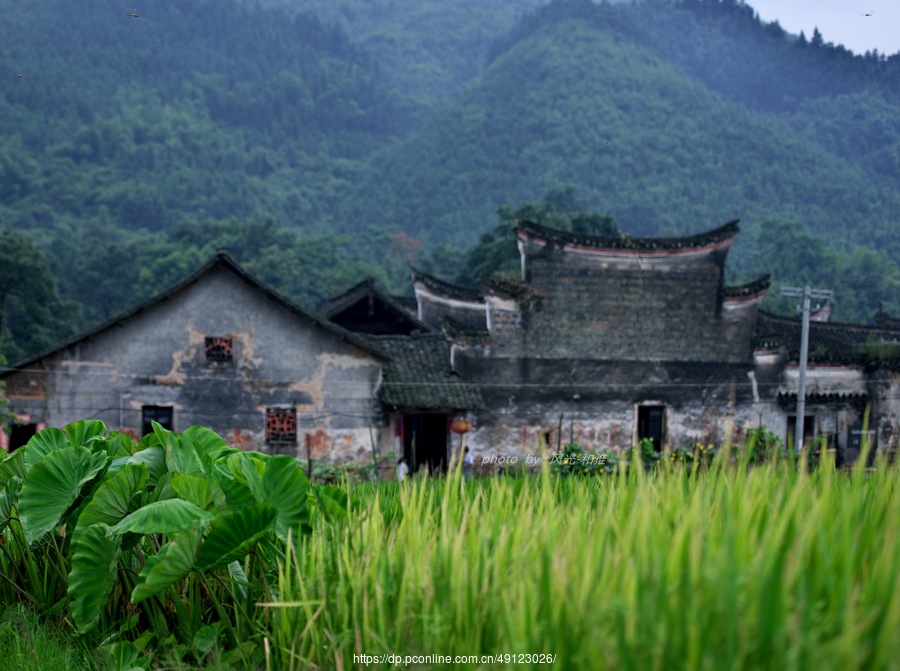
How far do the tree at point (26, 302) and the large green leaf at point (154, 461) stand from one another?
25.6 m

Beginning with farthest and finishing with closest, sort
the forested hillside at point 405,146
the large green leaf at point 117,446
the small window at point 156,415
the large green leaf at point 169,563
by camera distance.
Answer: the forested hillside at point 405,146 < the small window at point 156,415 < the large green leaf at point 117,446 < the large green leaf at point 169,563

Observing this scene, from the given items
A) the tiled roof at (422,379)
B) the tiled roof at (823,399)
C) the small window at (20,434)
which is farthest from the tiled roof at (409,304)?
the small window at (20,434)

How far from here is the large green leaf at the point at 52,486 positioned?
3871 mm

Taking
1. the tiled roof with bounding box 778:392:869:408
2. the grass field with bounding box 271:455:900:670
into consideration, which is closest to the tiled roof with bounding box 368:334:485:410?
the tiled roof with bounding box 778:392:869:408

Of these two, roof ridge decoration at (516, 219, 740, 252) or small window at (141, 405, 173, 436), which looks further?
roof ridge decoration at (516, 219, 740, 252)

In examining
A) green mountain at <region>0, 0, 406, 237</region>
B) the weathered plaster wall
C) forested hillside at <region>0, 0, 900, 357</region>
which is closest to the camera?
the weathered plaster wall

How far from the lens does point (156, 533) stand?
3.86 metres

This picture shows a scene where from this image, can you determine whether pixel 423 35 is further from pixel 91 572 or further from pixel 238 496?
pixel 91 572

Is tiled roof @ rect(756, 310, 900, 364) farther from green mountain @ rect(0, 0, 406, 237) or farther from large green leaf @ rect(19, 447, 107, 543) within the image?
green mountain @ rect(0, 0, 406, 237)

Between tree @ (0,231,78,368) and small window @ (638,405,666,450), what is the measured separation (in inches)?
855

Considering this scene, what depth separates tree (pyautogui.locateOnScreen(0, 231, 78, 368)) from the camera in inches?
1048

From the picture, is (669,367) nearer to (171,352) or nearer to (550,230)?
(550,230)

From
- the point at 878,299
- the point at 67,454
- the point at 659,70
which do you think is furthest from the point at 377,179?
the point at 67,454

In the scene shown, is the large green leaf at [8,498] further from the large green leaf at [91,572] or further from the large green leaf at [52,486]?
the large green leaf at [91,572]
